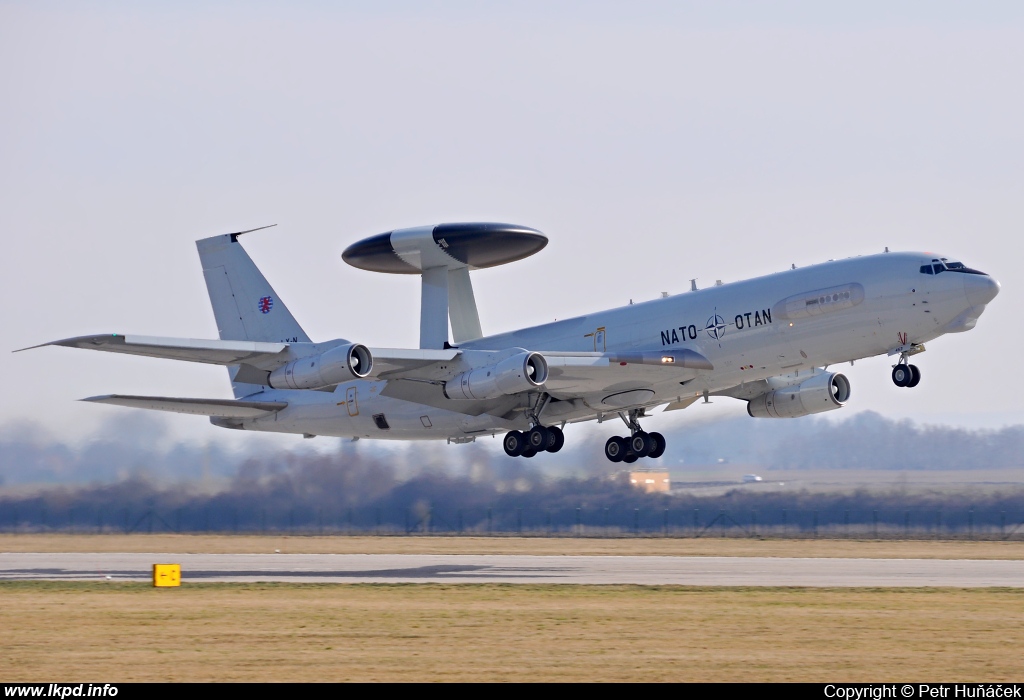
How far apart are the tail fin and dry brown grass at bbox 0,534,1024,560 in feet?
28.6

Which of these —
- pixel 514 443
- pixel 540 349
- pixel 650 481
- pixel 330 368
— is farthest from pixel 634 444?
pixel 650 481

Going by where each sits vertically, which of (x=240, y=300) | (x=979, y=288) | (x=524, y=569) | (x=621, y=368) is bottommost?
(x=524, y=569)

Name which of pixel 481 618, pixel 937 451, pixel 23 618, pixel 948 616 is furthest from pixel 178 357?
pixel 937 451

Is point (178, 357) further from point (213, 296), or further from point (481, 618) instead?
point (481, 618)

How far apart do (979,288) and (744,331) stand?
20.1ft

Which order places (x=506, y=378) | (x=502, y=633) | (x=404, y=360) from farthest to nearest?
(x=404, y=360) < (x=506, y=378) < (x=502, y=633)

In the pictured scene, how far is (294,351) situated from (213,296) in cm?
1034

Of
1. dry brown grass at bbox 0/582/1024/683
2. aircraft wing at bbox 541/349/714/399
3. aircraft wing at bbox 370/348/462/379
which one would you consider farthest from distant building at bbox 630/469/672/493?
dry brown grass at bbox 0/582/1024/683

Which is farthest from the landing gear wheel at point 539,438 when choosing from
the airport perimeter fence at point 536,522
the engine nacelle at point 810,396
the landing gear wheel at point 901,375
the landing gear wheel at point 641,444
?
the airport perimeter fence at point 536,522

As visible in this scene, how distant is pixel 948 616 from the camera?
2403 cm

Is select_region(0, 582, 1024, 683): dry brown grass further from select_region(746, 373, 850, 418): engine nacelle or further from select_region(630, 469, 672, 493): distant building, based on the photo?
select_region(630, 469, 672, 493): distant building

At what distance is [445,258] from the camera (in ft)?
125

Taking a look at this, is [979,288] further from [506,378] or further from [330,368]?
[330,368]

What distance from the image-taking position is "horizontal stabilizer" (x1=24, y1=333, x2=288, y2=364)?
29.7m
